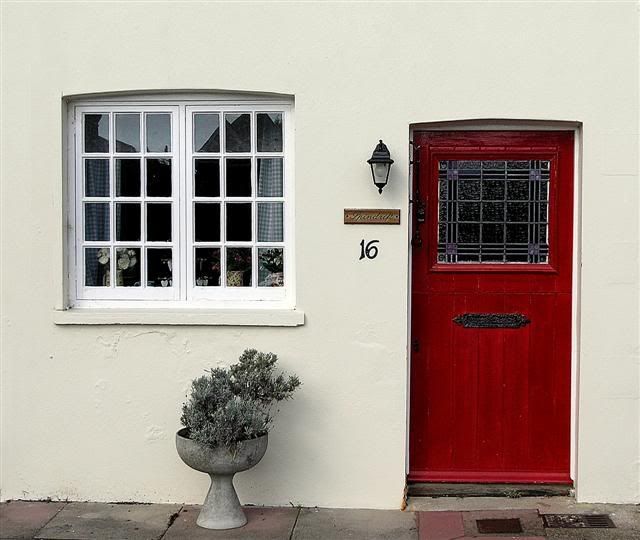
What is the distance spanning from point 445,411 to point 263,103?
253 centimetres

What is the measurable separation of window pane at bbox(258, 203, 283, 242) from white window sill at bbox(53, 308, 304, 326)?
1.75 ft

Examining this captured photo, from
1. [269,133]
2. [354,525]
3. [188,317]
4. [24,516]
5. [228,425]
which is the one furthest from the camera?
[269,133]

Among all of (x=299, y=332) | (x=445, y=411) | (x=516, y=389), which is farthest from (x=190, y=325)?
(x=516, y=389)

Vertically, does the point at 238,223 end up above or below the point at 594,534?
above

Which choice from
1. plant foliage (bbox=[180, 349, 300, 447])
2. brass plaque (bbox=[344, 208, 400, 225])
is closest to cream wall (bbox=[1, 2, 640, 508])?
brass plaque (bbox=[344, 208, 400, 225])

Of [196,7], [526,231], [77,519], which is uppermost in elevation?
[196,7]

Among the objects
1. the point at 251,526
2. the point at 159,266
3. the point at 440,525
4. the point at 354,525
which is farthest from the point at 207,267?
the point at 440,525

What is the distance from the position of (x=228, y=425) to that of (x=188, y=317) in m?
1.02

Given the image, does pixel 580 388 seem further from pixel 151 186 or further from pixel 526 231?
pixel 151 186

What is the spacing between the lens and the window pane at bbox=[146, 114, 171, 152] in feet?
22.6

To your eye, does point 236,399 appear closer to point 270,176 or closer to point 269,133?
point 270,176

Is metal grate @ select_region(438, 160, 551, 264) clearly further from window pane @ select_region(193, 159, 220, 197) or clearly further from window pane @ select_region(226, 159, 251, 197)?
window pane @ select_region(193, 159, 220, 197)

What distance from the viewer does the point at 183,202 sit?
22.5 ft

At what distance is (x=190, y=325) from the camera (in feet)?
22.1
